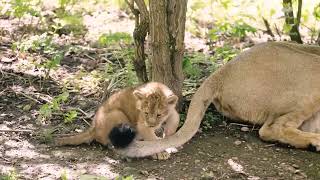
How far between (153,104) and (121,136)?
40cm

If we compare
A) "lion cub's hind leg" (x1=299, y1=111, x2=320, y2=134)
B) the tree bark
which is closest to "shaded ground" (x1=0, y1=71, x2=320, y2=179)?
"lion cub's hind leg" (x1=299, y1=111, x2=320, y2=134)

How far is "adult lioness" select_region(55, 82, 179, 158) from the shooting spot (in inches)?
201

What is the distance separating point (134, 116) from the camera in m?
5.22

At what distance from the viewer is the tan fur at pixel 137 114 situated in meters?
5.12

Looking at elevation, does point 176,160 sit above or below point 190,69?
below

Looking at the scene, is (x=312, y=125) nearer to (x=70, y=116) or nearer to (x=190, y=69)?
(x=190, y=69)

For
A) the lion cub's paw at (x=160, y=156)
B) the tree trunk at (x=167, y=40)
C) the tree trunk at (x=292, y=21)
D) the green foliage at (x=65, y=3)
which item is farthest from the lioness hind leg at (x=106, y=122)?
the green foliage at (x=65, y=3)

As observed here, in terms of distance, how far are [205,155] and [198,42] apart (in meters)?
3.04

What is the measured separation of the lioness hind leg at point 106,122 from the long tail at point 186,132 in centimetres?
24

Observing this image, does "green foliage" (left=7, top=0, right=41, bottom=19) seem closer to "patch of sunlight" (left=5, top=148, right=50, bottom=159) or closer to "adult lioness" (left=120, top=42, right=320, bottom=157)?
"patch of sunlight" (left=5, top=148, right=50, bottom=159)

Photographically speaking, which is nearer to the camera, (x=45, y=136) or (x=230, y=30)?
(x=45, y=136)

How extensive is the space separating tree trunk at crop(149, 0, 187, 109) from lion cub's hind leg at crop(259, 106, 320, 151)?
2.97 feet

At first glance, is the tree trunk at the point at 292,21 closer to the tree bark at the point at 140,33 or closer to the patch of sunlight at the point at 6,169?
the tree bark at the point at 140,33

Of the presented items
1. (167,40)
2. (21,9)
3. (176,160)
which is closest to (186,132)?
(176,160)
